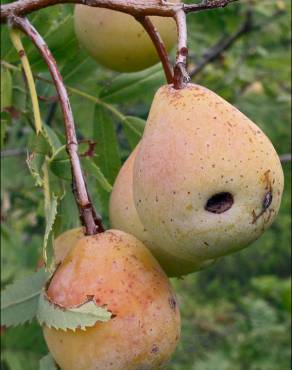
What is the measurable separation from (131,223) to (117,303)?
161 millimetres

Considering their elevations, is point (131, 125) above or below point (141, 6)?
below

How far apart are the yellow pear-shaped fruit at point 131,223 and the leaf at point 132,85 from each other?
521 mm

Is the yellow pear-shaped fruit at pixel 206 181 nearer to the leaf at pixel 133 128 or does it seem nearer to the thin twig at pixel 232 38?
the leaf at pixel 133 128

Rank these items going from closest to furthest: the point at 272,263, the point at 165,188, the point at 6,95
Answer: the point at 165,188 < the point at 6,95 < the point at 272,263

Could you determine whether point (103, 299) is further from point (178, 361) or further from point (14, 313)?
point (178, 361)

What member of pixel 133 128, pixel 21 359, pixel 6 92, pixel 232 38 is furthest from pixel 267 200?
pixel 232 38

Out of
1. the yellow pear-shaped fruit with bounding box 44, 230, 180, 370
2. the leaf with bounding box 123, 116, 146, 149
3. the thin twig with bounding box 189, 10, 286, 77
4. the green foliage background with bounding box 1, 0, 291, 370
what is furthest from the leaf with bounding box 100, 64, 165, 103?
the thin twig with bounding box 189, 10, 286, 77

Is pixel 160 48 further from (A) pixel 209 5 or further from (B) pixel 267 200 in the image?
(B) pixel 267 200

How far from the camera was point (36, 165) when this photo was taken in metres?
1.18

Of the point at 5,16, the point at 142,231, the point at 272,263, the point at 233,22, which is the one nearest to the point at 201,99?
the point at 142,231

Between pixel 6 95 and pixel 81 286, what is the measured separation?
0.65 metres

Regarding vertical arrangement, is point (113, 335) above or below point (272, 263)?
above

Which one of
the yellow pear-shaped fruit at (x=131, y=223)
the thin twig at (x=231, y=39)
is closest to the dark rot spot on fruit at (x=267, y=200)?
the yellow pear-shaped fruit at (x=131, y=223)

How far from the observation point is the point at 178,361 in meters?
4.02
